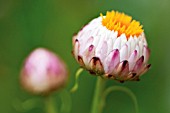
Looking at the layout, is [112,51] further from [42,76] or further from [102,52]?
[42,76]

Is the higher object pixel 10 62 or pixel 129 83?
pixel 10 62

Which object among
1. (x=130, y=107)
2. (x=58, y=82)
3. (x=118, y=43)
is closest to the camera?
(x=118, y=43)

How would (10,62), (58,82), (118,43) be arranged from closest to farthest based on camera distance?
(118,43)
(58,82)
(10,62)

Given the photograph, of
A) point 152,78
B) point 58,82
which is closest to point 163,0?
point 152,78

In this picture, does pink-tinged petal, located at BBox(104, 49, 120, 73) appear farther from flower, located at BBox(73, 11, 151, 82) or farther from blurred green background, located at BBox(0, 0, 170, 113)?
blurred green background, located at BBox(0, 0, 170, 113)

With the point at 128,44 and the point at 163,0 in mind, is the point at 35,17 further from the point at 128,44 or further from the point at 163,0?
the point at 128,44

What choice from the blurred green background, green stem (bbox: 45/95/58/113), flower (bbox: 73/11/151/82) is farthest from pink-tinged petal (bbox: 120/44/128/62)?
the blurred green background

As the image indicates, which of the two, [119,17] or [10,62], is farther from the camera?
[10,62]
